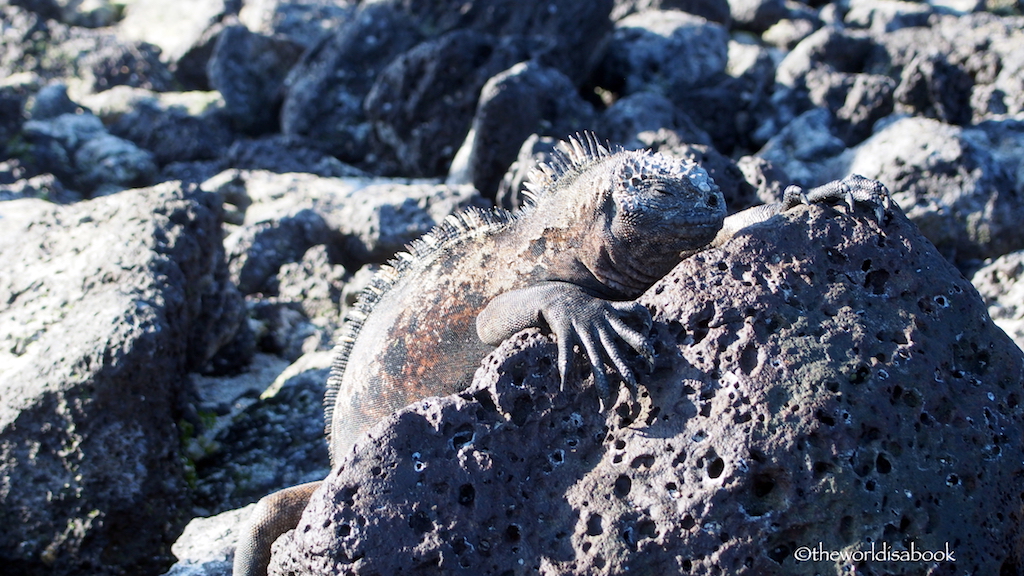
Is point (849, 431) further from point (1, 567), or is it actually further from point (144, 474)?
point (1, 567)

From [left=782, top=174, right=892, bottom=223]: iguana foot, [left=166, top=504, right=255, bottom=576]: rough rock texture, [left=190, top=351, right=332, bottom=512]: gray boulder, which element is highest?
[left=782, top=174, right=892, bottom=223]: iguana foot

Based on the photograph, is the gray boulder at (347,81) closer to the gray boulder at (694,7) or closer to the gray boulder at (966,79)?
the gray boulder at (694,7)

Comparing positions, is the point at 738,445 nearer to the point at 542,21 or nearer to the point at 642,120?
the point at 642,120

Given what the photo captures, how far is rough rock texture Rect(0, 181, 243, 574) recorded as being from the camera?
3.75 meters

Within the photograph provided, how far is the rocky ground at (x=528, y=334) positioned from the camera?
2059mm

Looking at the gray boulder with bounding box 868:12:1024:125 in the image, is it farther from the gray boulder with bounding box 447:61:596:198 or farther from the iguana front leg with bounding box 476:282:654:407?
the iguana front leg with bounding box 476:282:654:407

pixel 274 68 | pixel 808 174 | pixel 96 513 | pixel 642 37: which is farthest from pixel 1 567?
pixel 274 68

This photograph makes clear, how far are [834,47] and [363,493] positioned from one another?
896cm

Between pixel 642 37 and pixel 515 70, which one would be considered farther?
pixel 642 37

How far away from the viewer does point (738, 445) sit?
203cm

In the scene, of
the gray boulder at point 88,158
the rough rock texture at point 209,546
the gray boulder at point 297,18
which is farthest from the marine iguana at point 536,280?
the gray boulder at point 297,18

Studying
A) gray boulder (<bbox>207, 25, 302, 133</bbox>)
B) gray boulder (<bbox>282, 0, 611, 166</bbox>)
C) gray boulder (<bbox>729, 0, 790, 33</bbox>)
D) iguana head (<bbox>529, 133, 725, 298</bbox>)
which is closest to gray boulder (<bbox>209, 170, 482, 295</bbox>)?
gray boulder (<bbox>282, 0, 611, 166</bbox>)

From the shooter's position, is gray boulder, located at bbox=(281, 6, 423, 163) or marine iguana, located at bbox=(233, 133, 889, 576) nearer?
marine iguana, located at bbox=(233, 133, 889, 576)

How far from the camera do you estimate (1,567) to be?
12.3 ft
